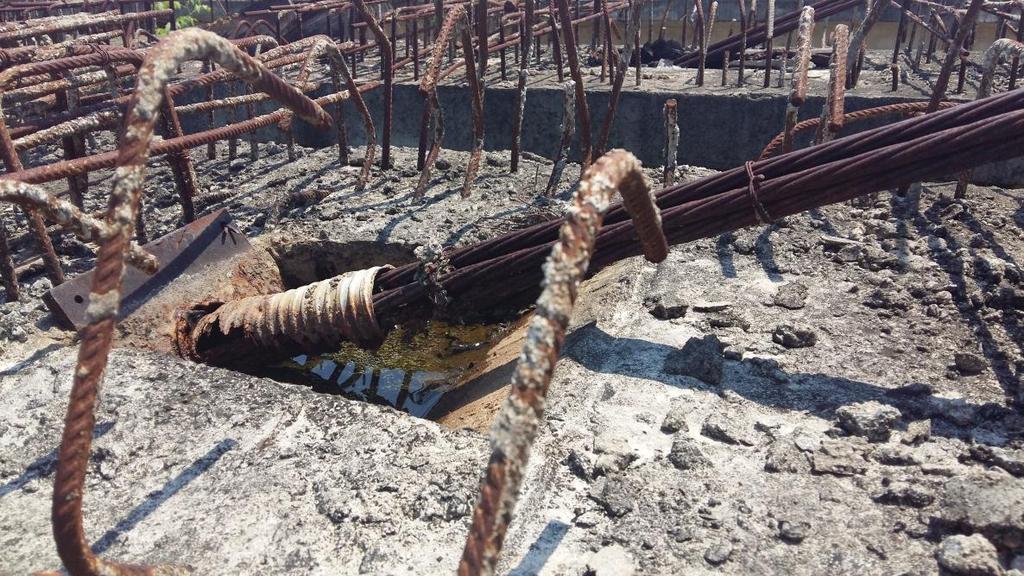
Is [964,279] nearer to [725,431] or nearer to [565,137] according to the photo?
[725,431]

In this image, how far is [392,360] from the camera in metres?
4.70

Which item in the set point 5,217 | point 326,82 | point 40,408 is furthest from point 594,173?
point 326,82

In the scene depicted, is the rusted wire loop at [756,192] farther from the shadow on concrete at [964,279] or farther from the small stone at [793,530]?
the small stone at [793,530]

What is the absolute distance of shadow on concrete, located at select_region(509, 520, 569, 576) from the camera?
7.29ft

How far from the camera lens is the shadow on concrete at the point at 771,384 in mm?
2787

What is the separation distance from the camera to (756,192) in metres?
3.11

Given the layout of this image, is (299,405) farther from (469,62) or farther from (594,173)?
(469,62)

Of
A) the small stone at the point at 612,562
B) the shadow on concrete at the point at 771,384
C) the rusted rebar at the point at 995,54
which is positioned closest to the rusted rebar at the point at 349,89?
the shadow on concrete at the point at 771,384

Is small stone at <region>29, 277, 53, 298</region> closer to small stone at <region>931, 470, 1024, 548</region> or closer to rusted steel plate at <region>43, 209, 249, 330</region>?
rusted steel plate at <region>43, 209, 249, 330</region>

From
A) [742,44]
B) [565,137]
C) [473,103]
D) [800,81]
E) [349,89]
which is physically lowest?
[565,137]

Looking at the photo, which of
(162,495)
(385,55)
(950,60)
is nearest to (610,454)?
(162,495)

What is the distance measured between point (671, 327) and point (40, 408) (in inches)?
109

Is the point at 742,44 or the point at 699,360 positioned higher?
the point at 742,44

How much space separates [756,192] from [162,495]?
261 cm
